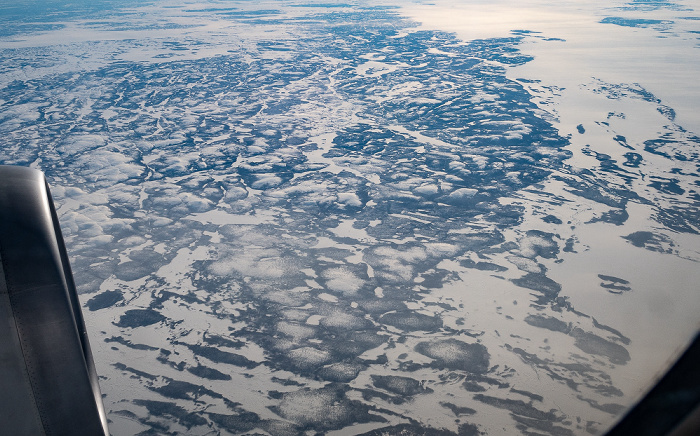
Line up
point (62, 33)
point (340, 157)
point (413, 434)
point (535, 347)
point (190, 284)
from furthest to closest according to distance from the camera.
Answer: point (62, 33) → point (340, 157) → point (190, 284) → point (535, 347) → point (413, 434)

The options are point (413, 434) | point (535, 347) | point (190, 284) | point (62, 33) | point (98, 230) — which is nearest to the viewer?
point (413, 434)

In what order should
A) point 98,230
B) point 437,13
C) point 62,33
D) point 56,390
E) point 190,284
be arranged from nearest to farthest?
point 56,390
point 190,284
point 98,230
point 62,33
point 437,13

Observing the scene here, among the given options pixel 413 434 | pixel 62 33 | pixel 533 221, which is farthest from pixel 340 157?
pixel 62 33

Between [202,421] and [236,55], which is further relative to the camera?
[236,55]

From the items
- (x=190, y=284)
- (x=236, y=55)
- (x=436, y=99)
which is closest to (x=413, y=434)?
(x=190, y=284)

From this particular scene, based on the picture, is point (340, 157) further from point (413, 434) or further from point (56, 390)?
point (56, 390)

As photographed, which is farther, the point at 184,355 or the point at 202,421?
the point at 184,355

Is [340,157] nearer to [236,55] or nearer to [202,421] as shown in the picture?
[202,421]

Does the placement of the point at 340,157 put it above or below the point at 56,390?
below

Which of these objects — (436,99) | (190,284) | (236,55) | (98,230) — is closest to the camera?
(190,284)
